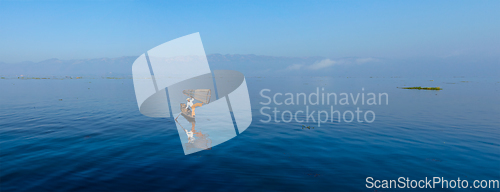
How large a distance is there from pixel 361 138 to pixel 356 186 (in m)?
8.48

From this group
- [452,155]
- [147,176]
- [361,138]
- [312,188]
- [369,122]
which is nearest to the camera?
[312,188]

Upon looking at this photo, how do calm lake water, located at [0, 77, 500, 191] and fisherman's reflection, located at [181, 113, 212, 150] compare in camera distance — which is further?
fisherman's reflection, located at [181, 113, 212, 150]

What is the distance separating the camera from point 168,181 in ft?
33.1

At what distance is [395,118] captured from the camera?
26.4m

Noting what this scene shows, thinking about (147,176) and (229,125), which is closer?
(147,176)

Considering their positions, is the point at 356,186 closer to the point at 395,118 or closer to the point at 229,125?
the point at 229,125

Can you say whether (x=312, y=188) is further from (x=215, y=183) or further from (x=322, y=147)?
(x=322, y=147)

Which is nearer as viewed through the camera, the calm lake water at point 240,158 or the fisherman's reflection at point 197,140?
the calm lake water at point 240,158

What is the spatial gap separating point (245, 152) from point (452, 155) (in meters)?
12.4

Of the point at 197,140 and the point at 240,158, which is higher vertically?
the point at 197,140

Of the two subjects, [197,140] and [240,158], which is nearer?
[240,158]

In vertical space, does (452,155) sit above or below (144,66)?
below

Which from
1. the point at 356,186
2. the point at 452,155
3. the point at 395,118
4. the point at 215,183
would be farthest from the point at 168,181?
the point at 395,118

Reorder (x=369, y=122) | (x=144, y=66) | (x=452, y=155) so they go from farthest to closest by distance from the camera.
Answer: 1. (x=369, y=122)
2. (x=144, y=66)
3. (x=452, y=155)
